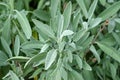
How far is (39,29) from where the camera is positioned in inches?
34.5

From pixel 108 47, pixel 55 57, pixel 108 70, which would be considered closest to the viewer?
pixel 55 57

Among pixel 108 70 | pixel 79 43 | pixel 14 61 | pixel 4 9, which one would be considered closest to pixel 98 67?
pixel 108 70

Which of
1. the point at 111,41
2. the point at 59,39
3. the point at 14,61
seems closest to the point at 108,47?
the point at 111,41

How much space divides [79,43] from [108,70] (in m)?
0.19

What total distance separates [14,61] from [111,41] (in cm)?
32

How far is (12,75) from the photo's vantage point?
2.93 feet

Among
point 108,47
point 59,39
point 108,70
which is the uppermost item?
point 59,39

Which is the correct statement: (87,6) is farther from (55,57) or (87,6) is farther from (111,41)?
(55,57)

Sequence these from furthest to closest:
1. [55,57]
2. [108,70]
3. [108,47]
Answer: [108,70]
[108,47]
[55,57]

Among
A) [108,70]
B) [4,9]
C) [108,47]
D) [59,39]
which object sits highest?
[4,9]

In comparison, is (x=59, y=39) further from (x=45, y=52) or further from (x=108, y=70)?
(x=108, y=70)

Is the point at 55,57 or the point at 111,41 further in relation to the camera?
the point at 111,41

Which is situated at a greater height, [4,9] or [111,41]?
[4,9]

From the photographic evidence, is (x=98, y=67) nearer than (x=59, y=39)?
No
